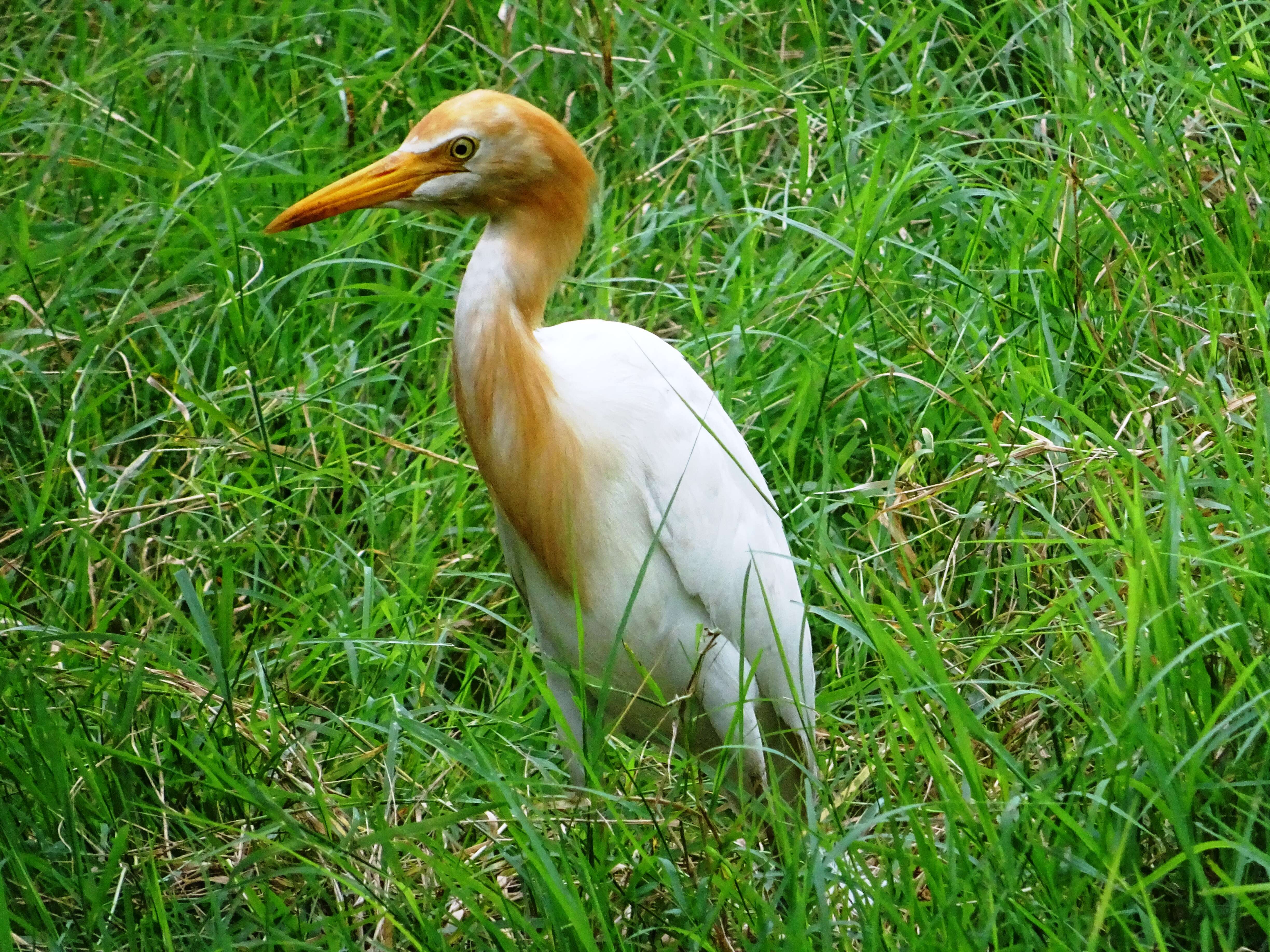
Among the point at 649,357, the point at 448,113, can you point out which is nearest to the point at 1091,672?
the point at 649,357

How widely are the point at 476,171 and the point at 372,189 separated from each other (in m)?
0.18

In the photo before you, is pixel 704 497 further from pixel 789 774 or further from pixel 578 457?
pixel 789 774

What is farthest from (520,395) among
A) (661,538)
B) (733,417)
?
(733,417)

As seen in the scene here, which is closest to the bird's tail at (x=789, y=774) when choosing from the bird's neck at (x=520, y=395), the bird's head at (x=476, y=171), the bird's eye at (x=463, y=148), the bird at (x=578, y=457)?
the bird at (x=578, y=457)

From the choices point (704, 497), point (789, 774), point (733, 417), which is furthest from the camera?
point (733, 417)

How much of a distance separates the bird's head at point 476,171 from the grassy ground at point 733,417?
2.19 ft

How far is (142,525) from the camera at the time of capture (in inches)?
111

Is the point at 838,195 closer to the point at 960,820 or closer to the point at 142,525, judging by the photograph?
the point at 142,525

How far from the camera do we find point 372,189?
2406 mm

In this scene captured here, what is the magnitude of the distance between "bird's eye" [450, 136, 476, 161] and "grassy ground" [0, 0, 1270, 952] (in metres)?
0.78

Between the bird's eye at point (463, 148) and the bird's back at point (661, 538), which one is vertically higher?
the bird's eye at point (463, 148)

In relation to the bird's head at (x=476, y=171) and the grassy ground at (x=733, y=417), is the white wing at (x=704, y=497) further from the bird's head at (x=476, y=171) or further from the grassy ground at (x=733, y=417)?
the bird's head at (x=476, y=171)

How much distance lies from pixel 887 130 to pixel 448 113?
60.3 inches

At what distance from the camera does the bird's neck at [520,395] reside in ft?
7.73
